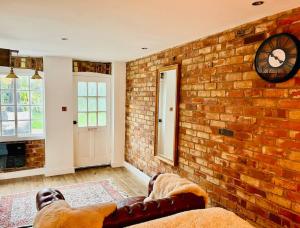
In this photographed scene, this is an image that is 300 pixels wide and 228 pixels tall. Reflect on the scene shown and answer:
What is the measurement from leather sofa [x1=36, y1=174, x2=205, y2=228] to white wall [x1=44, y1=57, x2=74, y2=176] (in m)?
2.95

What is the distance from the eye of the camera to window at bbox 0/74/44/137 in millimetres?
4316

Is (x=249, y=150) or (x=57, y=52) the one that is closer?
(x=249, y=150)

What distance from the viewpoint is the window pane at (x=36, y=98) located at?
4539 millimetres

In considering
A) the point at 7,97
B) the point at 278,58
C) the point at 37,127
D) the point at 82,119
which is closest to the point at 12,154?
the point at 37,127

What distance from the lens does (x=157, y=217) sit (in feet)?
5.35

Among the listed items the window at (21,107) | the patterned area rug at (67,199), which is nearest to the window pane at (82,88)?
the window at (21,107)

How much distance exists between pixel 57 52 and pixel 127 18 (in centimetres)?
231

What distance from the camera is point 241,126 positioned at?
230cm

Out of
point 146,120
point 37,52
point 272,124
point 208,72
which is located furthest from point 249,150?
point 37,52

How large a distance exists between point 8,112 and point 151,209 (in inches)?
152

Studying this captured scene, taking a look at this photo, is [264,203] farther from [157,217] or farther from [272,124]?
[157,217]

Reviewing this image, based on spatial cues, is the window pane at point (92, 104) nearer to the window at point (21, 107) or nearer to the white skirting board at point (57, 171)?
the window at point (21, 107)

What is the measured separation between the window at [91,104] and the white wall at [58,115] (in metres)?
0.25

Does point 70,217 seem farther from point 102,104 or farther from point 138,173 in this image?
point 102,104
